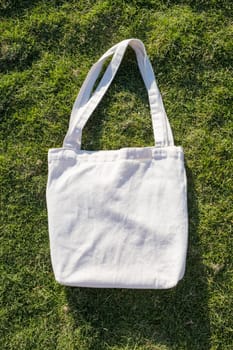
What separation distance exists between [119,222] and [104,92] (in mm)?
484

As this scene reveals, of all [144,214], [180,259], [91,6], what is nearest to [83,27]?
[91,6]

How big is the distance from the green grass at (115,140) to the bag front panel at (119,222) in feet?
0.38

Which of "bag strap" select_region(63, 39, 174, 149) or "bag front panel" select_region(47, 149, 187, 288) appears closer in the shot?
"bag front panel" select_region(47, 149, 187, 288)

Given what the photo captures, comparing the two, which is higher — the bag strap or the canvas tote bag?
the bag strap

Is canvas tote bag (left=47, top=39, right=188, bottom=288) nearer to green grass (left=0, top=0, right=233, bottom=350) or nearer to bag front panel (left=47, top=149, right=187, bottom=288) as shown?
bag front panel (left=47, top=149, right=187, bottom=288)

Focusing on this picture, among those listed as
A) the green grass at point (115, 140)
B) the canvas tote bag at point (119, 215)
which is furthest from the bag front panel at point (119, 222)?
the green grass at point (115, 140)

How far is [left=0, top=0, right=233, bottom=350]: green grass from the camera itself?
1673 millimetres

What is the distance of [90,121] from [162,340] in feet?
2.69

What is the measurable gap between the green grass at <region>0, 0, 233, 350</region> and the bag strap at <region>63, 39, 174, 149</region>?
1.8 inches

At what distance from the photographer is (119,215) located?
5.34 ft

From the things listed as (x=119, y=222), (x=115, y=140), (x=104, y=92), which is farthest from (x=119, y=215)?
(x=104, y=92)

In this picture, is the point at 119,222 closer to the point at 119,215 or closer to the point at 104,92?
the point at 119,215

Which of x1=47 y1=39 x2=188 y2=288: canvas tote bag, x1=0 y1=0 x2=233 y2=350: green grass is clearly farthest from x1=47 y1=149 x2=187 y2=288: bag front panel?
x1=0 y1=0 x2=233 y2=350: green grass

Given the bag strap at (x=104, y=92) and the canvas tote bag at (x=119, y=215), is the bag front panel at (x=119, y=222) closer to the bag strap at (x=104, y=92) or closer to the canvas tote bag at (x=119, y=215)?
the canvas tote bag at (x=119, y=215)
